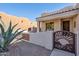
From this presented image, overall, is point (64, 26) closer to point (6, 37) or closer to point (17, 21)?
point (17, 21)

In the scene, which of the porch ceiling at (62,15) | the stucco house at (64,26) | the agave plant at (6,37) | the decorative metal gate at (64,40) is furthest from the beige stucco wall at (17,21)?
the porch ceiling at (62,15)

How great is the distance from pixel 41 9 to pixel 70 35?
127 centimetres

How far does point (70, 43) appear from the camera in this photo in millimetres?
5918

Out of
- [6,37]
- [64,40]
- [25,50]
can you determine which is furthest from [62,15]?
[6,37]

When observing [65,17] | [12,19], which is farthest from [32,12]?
[65,17]

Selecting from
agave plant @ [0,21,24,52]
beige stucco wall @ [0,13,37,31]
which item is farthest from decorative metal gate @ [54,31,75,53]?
agave plant @ [0,21,24,52]

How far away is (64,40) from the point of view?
6109 millimetres

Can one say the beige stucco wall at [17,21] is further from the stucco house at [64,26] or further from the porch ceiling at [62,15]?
the porch ceiling at [62,15]

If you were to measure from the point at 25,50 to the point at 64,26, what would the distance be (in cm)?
240

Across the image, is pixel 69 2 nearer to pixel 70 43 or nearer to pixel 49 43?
pixel 70 43

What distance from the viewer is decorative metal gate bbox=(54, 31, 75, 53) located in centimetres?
588

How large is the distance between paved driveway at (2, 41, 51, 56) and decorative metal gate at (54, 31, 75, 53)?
0.49 metres

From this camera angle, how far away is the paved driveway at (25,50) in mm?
5605

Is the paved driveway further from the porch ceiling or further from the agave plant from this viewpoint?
the porch ceiling
